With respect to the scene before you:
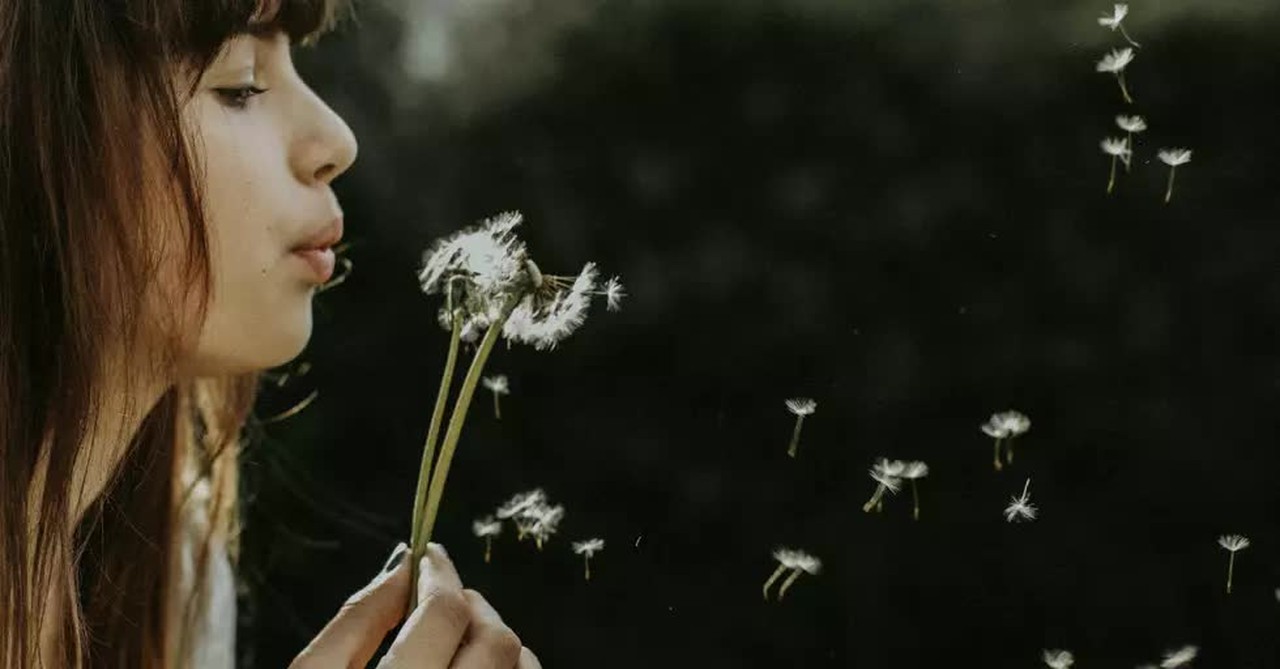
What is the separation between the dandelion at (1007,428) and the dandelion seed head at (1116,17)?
0.20m

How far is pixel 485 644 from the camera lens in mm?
739

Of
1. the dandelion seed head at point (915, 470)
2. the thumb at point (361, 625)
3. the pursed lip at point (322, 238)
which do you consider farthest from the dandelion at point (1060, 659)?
the pursed lip at point (322, 238)

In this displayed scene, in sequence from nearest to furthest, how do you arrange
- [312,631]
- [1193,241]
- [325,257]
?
[1193,241] → [325,257] → [312,631]

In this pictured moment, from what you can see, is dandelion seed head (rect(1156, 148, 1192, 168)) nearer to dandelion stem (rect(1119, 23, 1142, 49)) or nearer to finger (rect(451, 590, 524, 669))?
dandelion stem (rect(1119, 23, 1142, 49))

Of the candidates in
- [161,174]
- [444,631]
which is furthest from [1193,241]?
[161,174]

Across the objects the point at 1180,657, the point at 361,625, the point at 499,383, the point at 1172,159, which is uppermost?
the point at 1172,159

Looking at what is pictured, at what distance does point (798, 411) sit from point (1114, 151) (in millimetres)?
219

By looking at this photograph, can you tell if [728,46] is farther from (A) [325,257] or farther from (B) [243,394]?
(B) [243,394]

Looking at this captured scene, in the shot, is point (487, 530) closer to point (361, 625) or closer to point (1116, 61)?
point (361, 625)

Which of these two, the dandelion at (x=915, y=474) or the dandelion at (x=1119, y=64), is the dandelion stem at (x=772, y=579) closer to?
the dandelion at (x=915, y=474)

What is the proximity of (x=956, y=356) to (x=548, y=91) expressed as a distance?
0.33 meters

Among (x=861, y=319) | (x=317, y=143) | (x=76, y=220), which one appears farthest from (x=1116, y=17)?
(x=76, y=220)

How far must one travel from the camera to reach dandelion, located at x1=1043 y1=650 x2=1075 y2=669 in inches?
28.9

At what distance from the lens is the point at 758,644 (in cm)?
83
